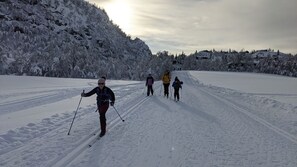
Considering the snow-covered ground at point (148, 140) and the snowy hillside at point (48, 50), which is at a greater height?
the snowy hillside at point (48, 50)

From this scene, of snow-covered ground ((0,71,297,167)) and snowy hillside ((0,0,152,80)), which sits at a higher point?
snowy hillside ((0,0,152,80))

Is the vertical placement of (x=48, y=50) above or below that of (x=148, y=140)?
above

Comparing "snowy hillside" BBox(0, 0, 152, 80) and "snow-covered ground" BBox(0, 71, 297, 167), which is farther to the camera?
"snowy hillside" BBox(0, 0, 152, 80)

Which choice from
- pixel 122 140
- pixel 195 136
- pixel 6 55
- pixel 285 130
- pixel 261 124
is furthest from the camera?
pixel 6 55

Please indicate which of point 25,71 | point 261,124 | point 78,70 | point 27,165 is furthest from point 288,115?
point 78,70

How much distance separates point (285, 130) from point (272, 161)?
4.26 m

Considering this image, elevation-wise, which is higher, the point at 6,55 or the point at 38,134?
the point at 6,55

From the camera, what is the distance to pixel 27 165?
6.81 meters

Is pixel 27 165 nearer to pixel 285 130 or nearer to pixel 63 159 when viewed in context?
pixel 63 159

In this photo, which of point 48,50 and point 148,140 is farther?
point 48,50

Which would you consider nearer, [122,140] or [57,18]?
[122,140]

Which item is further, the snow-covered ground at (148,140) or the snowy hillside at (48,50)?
the snowy hillside at (48,50)

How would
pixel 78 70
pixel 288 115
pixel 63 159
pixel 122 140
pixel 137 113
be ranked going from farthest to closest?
pixel 78 70
pixel 288 115
pixel 137 113
pixel 122 140
pixel 63 159

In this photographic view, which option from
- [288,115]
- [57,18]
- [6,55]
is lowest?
[288,115]
